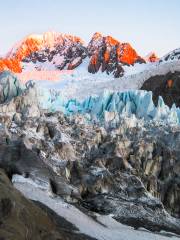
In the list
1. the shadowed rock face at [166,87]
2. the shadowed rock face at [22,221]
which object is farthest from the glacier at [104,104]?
the shadowed rock face at [22,221]

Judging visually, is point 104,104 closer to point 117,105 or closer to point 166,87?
point 117,105

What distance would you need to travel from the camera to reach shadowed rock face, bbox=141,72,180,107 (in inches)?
5310

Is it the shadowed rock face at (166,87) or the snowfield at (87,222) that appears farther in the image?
the shadowed rock face at (166,87)

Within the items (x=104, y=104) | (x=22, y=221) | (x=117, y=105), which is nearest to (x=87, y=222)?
(x=22, y=221)

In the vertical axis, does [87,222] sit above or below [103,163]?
above

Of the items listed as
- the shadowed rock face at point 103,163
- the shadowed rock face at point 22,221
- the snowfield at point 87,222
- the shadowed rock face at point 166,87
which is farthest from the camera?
the shadowed rock face at point 166,87

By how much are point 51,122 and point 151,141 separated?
1372 centimetres

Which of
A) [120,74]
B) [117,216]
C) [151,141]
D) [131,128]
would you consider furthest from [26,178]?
[120,74]

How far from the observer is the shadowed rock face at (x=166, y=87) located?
135m

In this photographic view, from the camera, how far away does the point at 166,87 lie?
139625mm

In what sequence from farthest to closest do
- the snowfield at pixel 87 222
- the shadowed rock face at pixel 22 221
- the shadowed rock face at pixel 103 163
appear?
the shadowed rock face at pixel 103 163, the snowfield at pixel 87 222, the shadowed rock face at pixel 22 221

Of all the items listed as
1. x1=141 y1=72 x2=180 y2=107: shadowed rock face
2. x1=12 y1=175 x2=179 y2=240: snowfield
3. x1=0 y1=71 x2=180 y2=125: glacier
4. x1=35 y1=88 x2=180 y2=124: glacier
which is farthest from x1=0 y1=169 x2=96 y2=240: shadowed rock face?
x1=141 y1=72 x2=180 y2=107: shadowed rock face

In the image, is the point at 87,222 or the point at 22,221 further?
the point at 87,222

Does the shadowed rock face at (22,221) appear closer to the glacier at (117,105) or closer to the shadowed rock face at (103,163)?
the shadowed rock face at (103,163)
